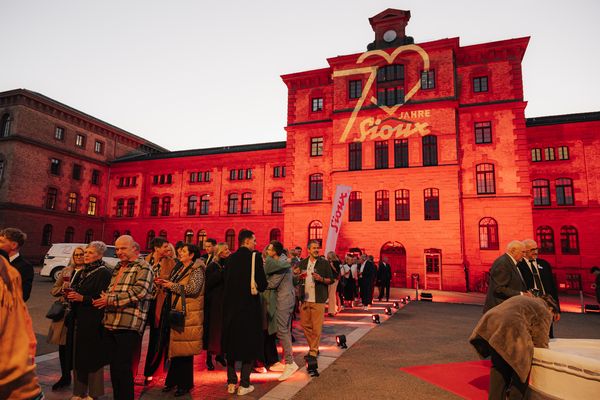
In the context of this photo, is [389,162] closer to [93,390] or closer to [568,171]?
[568,171]

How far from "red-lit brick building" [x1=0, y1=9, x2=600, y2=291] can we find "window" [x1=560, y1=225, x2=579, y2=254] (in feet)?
0.22

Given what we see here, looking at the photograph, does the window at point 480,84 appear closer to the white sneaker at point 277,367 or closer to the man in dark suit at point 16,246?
the white sneaker at point 277,367


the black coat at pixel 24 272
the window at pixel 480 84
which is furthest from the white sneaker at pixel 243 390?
the window at pixel 480 84

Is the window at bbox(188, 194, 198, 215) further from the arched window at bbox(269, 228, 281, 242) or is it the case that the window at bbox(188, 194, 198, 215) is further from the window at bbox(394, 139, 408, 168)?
the window at bbox(394, 139, 408, 168)

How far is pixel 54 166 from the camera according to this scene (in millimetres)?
34094

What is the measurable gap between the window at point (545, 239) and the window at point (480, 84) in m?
10.3

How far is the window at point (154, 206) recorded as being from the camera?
121 ft

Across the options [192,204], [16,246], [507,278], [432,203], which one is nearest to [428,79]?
[432,203]

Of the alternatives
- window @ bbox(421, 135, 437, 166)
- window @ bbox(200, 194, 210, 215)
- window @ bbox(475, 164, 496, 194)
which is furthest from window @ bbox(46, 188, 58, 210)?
window @ bbox(475, 164, 496, 194)

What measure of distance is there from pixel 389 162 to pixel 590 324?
14580mm

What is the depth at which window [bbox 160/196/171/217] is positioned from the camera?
3625cm

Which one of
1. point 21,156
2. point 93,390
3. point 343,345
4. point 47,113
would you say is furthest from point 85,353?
point 47,113

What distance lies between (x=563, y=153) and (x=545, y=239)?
607 cm

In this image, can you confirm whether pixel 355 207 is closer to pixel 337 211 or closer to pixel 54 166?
pixel 337 211
